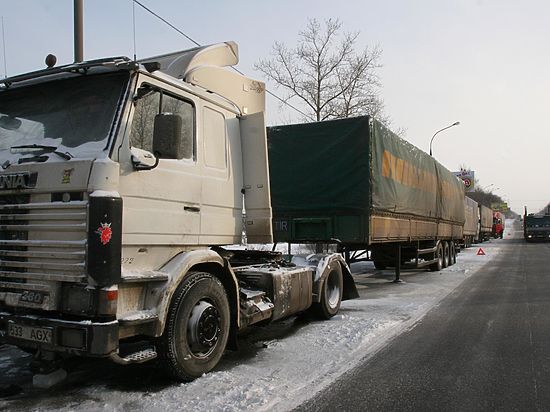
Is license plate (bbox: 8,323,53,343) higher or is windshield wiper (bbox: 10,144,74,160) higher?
windshield wiper (bbox: 10,144,74,160)

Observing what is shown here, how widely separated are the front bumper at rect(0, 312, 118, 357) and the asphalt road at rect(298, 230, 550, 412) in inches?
67.5

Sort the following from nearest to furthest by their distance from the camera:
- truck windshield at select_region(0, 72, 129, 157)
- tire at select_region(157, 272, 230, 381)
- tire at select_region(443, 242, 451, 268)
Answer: truck windshield at select_region(0, 72, 129, 157)
tire at select_region(157, 272, 230, 381)
tire at select_region(443, 242, 451, 268)

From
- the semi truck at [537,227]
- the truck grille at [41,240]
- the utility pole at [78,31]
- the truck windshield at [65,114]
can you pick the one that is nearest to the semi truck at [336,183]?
the utility pole at [78,31]

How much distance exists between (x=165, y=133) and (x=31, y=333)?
1933 mm

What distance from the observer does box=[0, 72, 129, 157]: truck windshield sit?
4156 mm

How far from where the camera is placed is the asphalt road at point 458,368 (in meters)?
4.33

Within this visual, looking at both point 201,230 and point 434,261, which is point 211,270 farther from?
point 434,261

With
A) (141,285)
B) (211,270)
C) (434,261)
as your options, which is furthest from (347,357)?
(434,261)

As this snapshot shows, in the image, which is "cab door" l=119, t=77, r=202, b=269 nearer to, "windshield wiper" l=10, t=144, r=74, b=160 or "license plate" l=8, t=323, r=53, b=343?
"windshield wiper" l=10, t=144, r=74, b=160

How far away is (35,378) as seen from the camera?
14.8ft

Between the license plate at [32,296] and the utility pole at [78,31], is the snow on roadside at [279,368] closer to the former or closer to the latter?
the license plate at [32,296]

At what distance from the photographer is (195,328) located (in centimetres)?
471

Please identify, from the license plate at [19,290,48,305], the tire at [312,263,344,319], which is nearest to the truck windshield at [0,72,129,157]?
the license plate at [19,290,48,305]

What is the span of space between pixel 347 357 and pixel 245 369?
126cm
